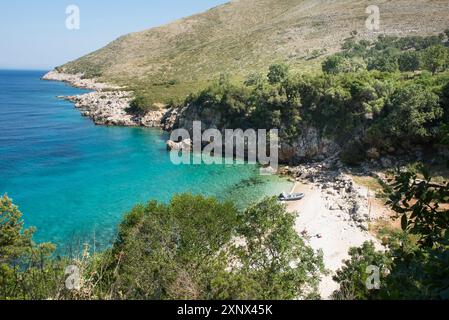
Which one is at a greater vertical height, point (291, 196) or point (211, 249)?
point (211, 249)

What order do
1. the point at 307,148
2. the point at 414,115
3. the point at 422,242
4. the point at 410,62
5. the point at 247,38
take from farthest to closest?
the point at 247,38, the point at 410,62, the point at 307,148, the point at 414,115, the point at 422,242

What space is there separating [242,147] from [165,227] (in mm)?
35140

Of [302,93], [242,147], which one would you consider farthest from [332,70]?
[242,147]

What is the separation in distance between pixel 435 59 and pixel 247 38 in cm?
8044

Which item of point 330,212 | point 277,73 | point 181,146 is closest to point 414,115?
point 330,212

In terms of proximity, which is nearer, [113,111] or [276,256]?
[276,256]

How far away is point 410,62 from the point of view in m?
67.8

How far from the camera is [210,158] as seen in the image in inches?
2223

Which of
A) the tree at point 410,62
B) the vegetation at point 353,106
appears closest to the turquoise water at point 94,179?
→ the vegetation at point 353,106

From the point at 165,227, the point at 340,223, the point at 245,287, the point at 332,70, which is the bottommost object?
the point at 340,223

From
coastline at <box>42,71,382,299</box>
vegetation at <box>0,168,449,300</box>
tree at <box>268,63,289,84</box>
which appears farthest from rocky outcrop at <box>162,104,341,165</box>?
vegetation at <box>0,168,449,300</box>

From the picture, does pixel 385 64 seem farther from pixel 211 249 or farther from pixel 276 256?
pixel 276 256

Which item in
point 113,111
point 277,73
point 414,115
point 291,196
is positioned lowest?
point 291,196
